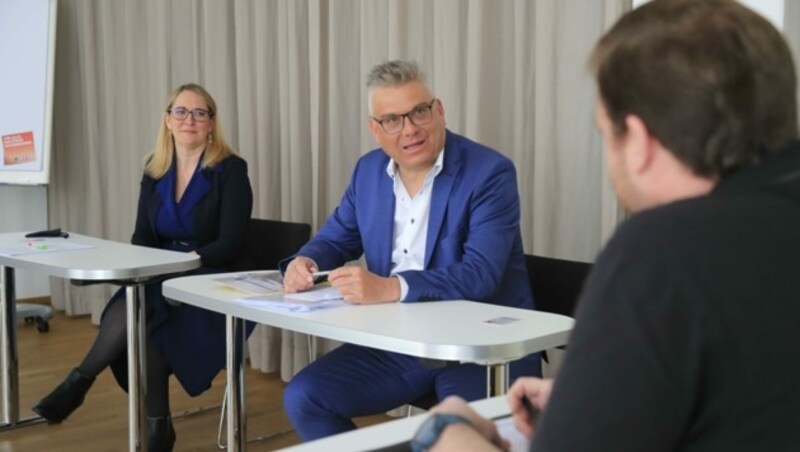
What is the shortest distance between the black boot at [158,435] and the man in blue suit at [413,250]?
908mm

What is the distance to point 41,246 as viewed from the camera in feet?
10.1

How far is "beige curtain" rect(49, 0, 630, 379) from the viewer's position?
299 cm

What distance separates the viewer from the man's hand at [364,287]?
207cm

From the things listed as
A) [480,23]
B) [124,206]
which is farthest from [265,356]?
[480,23]

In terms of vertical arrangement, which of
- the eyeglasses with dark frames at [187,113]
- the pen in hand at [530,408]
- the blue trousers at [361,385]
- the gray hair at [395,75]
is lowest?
the blue trousers at [361,385]

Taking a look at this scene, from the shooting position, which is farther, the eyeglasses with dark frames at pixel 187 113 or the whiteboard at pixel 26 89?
the whiteboard at pixel 26 89

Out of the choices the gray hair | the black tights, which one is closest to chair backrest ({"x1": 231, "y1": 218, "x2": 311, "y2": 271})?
the black tights

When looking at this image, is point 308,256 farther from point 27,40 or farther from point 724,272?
point 27,40

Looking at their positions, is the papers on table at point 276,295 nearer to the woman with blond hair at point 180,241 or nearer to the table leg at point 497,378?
the table leg at point 497,378

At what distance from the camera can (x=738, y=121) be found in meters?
0.78

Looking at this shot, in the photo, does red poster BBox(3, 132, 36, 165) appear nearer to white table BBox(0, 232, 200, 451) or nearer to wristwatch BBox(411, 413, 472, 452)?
white table BBox(0, 232, 200, 451)

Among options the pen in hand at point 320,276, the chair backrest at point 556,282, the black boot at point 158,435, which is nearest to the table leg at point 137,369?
the black boot at point 158,435

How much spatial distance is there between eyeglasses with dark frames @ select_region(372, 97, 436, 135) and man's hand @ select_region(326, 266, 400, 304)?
483 millimetres

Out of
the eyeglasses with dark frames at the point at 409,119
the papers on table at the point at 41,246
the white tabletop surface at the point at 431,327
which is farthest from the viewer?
the papers on table at the point at 41,246
